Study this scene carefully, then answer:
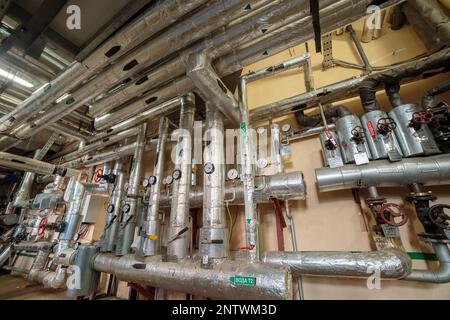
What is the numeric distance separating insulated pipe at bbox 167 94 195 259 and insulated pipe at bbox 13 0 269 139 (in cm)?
46

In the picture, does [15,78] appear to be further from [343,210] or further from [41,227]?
[343,210]

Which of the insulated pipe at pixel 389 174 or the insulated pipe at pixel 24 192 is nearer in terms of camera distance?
the insulated pipe at pixel 389 174

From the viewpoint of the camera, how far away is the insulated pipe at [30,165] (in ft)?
7.27

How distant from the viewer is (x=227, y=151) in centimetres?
157

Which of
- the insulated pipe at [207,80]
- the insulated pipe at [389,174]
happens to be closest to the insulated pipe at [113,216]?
the insulated pipe at [207,80]

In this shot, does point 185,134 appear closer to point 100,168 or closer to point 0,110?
point 100,168

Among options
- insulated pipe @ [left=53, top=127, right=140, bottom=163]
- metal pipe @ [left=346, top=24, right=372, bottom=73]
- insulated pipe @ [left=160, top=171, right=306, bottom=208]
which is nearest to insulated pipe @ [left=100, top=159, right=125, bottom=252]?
insulated pipe @ [left=53, top=127, right=140, bottom=163]

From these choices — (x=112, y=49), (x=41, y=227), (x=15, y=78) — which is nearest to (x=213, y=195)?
(x=112, y=49)

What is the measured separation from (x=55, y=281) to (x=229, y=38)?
2.52m

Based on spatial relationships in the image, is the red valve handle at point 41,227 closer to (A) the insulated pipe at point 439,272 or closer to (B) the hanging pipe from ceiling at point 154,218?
(B) the hanging pipe from ceiling at point 154,218

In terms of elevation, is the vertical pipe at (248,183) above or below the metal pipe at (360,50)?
below

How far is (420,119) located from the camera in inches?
35.3

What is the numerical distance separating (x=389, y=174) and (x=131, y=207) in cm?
182

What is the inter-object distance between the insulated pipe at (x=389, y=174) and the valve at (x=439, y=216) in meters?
0.12
